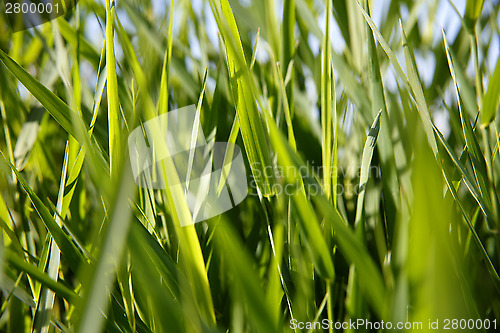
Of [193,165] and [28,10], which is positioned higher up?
[28,10]

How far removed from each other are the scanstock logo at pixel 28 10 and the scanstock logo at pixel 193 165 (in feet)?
0.58

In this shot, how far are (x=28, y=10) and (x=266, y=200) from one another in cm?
35

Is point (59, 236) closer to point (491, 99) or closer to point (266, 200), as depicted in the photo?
point (266, 200)

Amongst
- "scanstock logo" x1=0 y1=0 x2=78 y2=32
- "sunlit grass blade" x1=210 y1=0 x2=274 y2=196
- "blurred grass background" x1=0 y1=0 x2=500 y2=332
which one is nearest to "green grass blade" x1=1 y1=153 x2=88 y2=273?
"blurred grass background" x1=0 y1=0 x2=500 y2=332

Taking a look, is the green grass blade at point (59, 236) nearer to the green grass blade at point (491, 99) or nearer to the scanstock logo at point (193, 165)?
the scanstock logo at point (193, 165)

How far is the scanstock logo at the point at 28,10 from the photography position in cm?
35

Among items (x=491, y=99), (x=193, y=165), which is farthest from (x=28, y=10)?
(x=491, y=99)

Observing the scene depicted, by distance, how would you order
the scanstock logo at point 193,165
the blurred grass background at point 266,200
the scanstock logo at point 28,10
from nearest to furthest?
the blurred grass background at point 266,200 < the scanstock logo at point 193,165 < the scanstock logo at point 28,10

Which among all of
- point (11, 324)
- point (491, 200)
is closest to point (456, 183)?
point (491, 200)

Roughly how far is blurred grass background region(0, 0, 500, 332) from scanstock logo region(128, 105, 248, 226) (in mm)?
12

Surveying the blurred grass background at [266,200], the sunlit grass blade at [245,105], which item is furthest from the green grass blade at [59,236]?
the sunlit grass blade at [245,105]

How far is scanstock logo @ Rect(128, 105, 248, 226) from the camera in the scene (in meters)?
0.22

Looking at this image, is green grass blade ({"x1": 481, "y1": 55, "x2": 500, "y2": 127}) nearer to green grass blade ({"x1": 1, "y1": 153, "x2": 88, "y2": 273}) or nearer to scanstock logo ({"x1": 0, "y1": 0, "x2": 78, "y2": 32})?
green grass blade ({"x1": 1, "y1": 153, "x2": 88, "y2": 273})

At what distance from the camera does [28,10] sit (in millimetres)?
367
